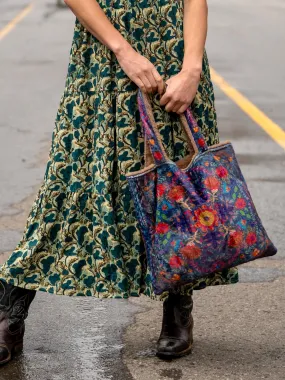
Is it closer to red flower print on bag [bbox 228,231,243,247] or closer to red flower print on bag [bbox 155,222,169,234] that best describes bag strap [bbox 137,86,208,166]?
red flower print on bag [bbox 155,222,169,234]

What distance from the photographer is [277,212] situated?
6430 millimetres

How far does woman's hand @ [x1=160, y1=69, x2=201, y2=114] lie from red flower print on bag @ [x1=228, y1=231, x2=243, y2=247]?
486mm

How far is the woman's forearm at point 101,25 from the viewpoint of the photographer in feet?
12.2

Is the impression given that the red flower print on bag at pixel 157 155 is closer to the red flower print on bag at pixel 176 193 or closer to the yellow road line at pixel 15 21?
the red flower print on bag at pixel 176 193

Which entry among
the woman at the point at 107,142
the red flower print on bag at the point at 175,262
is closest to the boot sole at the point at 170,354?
the woman at the point at 107,142

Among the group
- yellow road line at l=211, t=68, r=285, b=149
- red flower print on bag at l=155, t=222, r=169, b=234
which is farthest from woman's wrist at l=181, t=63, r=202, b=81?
yellow road line at l=211, t=68, r=285, b=149

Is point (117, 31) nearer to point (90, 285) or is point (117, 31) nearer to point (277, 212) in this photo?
point (90, 285)

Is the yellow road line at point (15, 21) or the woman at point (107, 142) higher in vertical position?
the woman at point (107, 142)

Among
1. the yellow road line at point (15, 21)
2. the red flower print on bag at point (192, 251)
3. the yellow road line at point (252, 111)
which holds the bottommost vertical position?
the yellow road line at point (15, 21)

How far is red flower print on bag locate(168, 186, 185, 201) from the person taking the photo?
3.61 metres

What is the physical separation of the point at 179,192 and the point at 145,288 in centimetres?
46

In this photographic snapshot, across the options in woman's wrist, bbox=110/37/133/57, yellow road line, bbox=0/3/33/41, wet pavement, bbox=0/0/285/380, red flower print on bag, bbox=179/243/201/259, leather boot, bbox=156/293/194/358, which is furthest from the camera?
yellow road line, bbox=0/3/33/41

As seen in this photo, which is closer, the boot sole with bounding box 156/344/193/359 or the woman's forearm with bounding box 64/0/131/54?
the woman's forearm with bounding box 64/0/131/54

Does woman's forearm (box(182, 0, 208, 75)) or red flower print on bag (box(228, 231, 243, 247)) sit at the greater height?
woman's forearm (box(182, 0, 208, 75))
